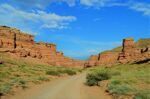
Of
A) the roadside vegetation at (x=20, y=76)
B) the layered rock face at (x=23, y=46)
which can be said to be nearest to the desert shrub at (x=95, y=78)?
the roadside vegetation at (x=20, y=76)

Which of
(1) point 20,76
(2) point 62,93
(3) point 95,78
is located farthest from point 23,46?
(2) point 62,93

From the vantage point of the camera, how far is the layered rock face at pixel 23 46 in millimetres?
114375

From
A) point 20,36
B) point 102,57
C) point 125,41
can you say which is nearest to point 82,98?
point 20,36

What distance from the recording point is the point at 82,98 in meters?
18.0

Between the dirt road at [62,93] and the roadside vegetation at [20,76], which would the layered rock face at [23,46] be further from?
the dirt road at [62,93]

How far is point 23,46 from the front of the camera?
12706 cm

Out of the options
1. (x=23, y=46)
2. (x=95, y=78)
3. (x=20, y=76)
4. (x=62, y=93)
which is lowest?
(x=62, y=93)

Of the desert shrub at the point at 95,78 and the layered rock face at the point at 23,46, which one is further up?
the layered rock face at the point at 23,46

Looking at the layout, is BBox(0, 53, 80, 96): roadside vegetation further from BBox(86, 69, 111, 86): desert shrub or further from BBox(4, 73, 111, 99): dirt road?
BBox(86, 69, 111, 86): desert shrub

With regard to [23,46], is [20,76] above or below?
below

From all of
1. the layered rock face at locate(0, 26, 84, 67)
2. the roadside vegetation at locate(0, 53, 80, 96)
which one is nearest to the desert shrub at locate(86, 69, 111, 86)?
the roadside vegetation at locate(0, 53, 80, 96)

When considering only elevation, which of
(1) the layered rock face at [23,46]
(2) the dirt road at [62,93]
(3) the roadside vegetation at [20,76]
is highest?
(1) the layered rock face at [23,46]

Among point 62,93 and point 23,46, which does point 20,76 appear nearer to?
point 62,93

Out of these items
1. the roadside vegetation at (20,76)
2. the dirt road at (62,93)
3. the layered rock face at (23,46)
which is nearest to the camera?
the dirt road at (62,93)
